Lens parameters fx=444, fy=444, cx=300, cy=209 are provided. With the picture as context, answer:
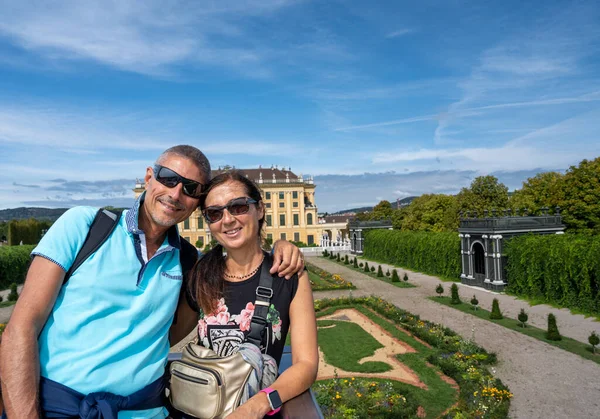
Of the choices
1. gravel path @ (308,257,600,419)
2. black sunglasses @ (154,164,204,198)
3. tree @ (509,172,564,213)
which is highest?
tree @ (509,172,564,213)

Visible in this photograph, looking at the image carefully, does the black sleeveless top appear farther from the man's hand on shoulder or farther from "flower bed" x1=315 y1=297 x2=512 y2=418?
"flower bed" x1=315 y1=297 x2=512 y2=418

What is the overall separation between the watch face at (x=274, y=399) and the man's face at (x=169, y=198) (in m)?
1.01

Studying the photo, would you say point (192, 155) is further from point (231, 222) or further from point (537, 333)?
point (537, 333)

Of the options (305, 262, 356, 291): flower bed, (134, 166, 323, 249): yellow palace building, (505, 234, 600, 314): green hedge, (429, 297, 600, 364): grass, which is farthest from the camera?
(134, 166, 323, 249): yellow palace building

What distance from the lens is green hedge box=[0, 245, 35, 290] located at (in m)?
26.1

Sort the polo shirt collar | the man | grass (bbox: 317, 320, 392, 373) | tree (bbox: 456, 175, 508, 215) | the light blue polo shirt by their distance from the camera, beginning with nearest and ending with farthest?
the man, the light blue polo shirt, the polo shirt collar, grass (bbox: 317, 320, 392, 373), tree (bbox: 456, 175, 508, 215)

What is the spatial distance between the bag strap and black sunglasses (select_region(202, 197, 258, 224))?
383mm

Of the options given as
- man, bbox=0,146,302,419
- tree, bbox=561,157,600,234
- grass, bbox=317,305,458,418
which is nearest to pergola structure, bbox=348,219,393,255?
tree, bbox=561,157,600,234

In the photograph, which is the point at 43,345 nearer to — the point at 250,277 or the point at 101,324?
the point at 101,324

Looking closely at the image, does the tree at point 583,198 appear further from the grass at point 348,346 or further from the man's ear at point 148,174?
the man's ear at point 148,174

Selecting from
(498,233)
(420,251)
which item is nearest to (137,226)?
(498,233)

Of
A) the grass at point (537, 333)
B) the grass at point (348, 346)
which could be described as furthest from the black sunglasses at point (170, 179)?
the grass at point (537, 333)

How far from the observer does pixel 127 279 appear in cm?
214

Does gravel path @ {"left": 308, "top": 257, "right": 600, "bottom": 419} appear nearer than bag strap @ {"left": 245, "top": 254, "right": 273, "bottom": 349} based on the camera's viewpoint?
No
